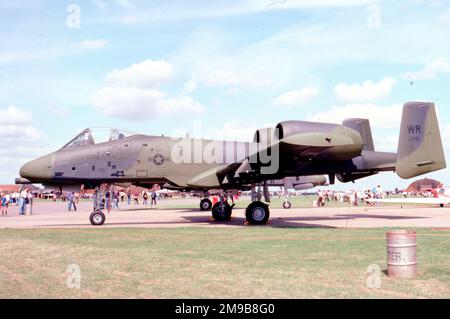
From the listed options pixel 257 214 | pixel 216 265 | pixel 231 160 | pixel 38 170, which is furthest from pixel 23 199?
pixel 216 265

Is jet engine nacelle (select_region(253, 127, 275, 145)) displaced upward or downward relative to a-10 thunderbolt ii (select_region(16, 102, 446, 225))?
upward

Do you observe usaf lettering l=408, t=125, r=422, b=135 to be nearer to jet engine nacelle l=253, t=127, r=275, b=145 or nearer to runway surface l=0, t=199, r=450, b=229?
runway surface l=0, t=199, r=450, b=229

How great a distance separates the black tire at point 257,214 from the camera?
1717cm

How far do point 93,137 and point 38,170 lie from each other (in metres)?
2.48

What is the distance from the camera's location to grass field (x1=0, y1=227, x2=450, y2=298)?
20.2ft

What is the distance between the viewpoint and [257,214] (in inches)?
679

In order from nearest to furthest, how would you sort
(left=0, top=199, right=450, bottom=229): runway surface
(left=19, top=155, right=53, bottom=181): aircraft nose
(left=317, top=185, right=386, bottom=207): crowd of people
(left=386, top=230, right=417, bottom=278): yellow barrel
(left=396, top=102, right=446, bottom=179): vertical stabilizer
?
(left=386, top=230, right=417, bottom=278): yellow barrel < (left=0, top=199, right=450, bottom=229): runway surface < (left=19, top=155, right=53, bottom=181): aircraft nose < (left=396, top=102, right=446, bottom=179): vertical stabilizer < (left=317, top=185, right=386, bottom=207): crowd of people

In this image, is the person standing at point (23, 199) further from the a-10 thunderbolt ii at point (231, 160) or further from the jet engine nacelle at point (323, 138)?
the jet engine nacelle at point (323, 138)

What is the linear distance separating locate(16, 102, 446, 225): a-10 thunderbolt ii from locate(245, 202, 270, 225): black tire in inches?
1.5
